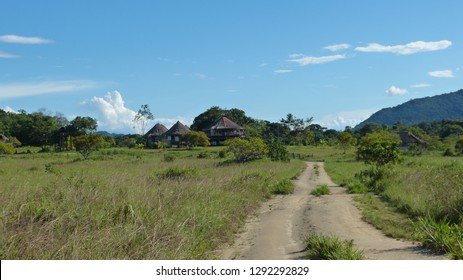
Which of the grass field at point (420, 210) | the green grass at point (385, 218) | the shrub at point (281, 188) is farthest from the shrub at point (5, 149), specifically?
the green grass at point (385, 218)

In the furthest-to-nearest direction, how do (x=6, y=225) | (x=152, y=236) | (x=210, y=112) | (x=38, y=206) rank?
(x=210, y=112), (x=38, y=206), (x=152, y=236), (x=6, y=225)

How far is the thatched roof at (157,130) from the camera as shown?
92637 millimetres

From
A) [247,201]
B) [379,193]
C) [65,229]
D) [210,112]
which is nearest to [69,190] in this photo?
[65,229]

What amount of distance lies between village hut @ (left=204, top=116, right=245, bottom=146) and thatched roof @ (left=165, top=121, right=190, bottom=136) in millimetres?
5288

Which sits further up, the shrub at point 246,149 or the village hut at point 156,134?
the village hut at point 156,134

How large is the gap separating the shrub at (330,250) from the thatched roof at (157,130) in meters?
85.0

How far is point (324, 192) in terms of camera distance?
19.3 m

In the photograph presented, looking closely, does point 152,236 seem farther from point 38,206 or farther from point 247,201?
point 247,201

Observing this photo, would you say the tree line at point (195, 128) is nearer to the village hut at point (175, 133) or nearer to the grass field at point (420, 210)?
the village hut at point (175, 133)

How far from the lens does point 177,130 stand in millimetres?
88750

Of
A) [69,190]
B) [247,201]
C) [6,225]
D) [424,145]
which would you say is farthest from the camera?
[424,145]

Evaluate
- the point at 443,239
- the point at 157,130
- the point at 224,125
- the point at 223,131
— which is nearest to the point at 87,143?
the point at 223,131

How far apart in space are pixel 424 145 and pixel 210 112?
43.3m

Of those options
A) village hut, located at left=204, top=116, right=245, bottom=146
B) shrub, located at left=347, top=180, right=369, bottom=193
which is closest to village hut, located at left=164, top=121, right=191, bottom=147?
village hut, located at left=204, top=116, right=245, bottom=146
